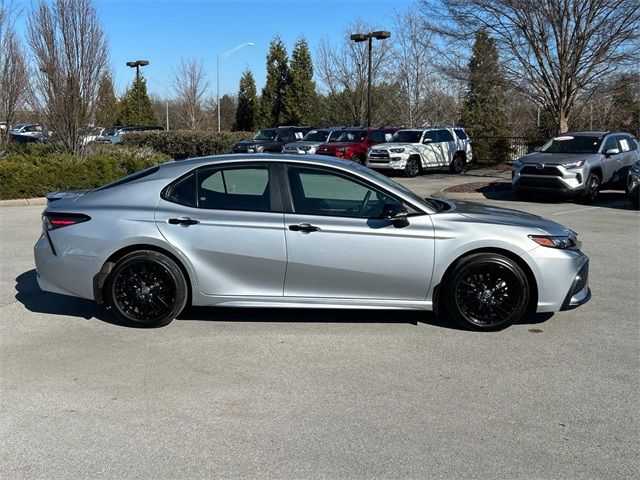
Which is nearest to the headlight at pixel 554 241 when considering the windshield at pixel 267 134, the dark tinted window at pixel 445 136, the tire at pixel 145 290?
the tire at pixel 145 290

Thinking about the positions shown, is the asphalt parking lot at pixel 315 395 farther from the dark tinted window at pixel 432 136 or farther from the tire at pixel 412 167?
the dark tinted window at pixel 432 136

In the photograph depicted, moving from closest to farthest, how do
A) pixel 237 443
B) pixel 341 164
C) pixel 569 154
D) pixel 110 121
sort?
pixel 237 443 → pixel 341 164 → pixel 569 154 → pixel 110 121

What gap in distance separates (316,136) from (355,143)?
Answer: 8.74ft

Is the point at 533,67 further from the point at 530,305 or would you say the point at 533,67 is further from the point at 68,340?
the point at 68,340

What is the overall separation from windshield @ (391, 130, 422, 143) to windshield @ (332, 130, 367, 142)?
130 cm

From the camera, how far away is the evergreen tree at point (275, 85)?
40.0m

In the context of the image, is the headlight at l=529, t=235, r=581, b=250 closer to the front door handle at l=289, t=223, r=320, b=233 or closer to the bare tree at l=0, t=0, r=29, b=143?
the front door handle at l=289, t=223, r=320, b=233

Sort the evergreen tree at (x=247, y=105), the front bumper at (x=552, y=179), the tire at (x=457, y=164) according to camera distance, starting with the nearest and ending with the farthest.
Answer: the front bumper at (x=552, y=179) < the tire at (x=457, y=164) < the evergreen tree at (x=247, y=105)

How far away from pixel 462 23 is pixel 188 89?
94.4 ft

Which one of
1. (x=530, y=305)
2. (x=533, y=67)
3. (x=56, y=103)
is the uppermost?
(x=533, y=67)

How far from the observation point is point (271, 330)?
5773mm

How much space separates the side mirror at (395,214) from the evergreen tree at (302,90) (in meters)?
34.2

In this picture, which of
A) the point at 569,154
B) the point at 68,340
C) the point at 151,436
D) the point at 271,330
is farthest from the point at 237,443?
the point at 569,154

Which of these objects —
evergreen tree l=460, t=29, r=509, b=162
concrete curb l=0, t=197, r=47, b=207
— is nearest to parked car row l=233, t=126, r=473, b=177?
evergreen tree l=460, t=29, r=509, b=162
